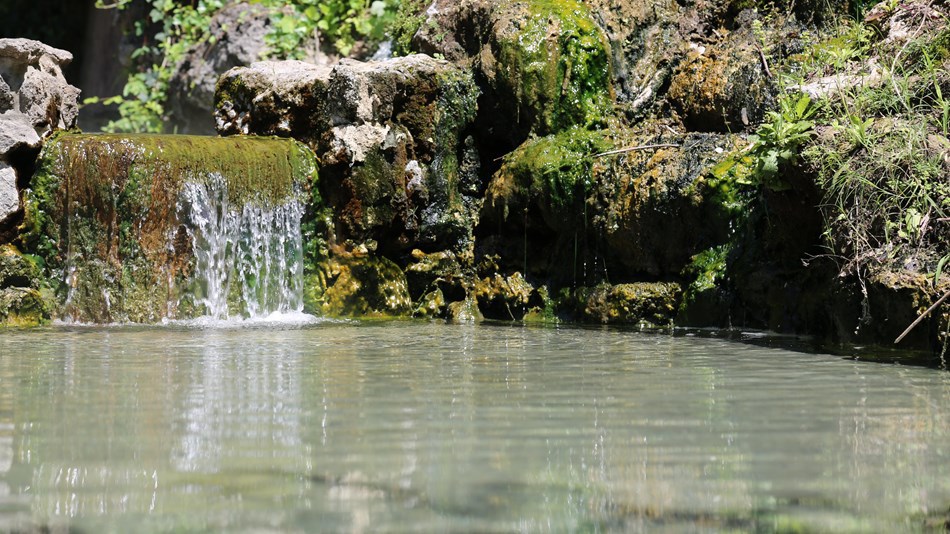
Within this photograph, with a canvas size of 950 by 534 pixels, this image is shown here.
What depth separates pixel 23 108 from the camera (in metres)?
8.87

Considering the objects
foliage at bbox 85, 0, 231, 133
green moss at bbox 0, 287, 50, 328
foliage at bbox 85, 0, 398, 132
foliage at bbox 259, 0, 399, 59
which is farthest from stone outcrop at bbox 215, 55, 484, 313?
foliage at bbox 85, 0, 231, 133

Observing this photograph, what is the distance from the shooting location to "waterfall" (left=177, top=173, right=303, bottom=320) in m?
8.86

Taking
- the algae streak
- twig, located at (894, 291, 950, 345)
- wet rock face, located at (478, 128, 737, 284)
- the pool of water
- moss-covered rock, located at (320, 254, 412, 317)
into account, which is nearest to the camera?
the pool of water

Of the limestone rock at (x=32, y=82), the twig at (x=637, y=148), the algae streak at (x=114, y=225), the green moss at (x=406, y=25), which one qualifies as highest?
the green moss at (x=406, y=25)

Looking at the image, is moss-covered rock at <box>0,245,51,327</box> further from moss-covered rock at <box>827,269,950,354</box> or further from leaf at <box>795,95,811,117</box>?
moss-covered rock at <box>827,269,950,354</box>

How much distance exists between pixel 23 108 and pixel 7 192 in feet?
2.63

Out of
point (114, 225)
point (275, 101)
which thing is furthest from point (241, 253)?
point (275, 101)

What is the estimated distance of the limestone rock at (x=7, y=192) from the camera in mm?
8492

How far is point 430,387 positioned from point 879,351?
273cm

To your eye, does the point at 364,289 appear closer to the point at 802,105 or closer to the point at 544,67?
the point at 544,67

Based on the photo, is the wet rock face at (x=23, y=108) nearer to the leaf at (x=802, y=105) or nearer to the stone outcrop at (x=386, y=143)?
the stone outcrop at (x=386, y=143)

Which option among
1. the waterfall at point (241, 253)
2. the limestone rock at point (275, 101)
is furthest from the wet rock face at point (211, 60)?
the waterfall at point (241, 253)

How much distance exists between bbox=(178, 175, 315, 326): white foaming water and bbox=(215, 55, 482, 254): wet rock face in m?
0.52

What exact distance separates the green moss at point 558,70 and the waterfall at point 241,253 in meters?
2.19
